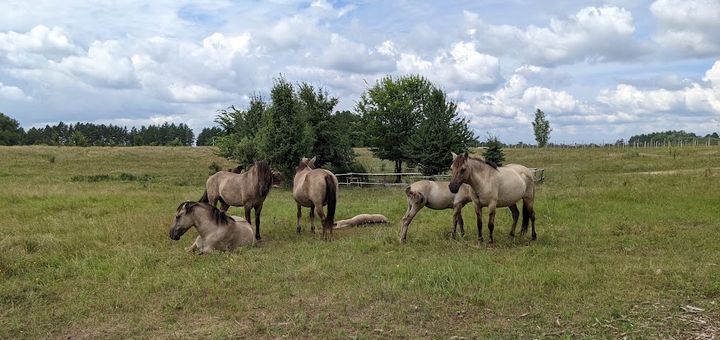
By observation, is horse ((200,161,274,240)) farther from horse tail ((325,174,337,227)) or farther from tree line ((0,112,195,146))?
tree line ((0,112,195,146))

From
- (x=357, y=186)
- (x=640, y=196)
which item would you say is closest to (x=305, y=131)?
(x=357, y=186)

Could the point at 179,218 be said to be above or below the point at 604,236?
above

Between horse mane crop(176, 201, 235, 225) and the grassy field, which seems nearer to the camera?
the grassy field

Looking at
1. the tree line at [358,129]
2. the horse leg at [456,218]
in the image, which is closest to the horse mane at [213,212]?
the horse leg at [456,218]

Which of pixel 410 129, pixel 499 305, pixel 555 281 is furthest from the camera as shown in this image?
pixel 410 129

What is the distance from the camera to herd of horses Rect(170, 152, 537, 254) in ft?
31.9

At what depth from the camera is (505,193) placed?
10.5 m


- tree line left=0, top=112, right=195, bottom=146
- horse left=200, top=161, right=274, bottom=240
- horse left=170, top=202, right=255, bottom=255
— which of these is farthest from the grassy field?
tree line left=0, top=112, right=195, bottom=146

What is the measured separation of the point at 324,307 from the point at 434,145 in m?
24.2

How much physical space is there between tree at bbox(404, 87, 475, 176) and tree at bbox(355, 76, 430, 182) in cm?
156

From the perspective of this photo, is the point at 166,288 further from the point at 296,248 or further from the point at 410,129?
the point at 410,129

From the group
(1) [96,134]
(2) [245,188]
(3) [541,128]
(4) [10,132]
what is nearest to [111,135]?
(1) [96,134]

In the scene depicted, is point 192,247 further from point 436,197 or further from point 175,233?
point 436,197

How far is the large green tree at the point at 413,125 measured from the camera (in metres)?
29.8
